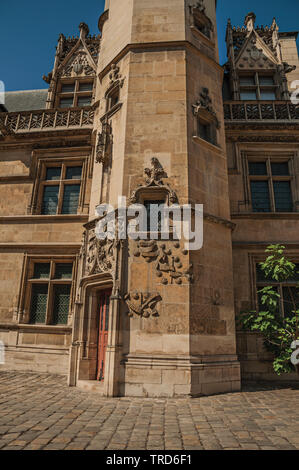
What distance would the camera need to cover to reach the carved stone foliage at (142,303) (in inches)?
268

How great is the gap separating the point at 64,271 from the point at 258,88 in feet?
32.7

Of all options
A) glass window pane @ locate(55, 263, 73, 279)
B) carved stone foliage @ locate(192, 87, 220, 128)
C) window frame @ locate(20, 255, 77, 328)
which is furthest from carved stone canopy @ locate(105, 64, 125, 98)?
glass window pane @ locate(55, 263, 73, 279)

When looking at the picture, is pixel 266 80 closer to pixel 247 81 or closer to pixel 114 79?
pixel 247 81

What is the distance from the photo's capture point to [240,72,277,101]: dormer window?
12.6 meters

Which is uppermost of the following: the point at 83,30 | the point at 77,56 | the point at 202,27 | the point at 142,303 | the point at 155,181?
the point at 83,30

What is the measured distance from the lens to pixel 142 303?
686 centimetres

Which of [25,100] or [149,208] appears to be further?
[25,100]

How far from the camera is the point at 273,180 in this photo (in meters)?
10.9

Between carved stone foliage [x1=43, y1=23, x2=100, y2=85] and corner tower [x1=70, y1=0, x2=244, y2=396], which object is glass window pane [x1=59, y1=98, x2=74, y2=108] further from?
corner tower [x1=70, y1=0, x2=244, y2=396]

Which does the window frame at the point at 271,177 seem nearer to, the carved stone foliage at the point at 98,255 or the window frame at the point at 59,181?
the carved stone foliage at the point at 98,255

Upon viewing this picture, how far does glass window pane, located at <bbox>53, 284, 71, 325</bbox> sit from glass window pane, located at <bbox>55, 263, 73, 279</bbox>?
1.05 feet

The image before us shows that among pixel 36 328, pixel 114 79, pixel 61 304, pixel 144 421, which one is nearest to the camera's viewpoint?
pixel 144 421

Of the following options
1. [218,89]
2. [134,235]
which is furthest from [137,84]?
[134,235]

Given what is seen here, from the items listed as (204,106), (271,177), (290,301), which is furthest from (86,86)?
(290,301)
